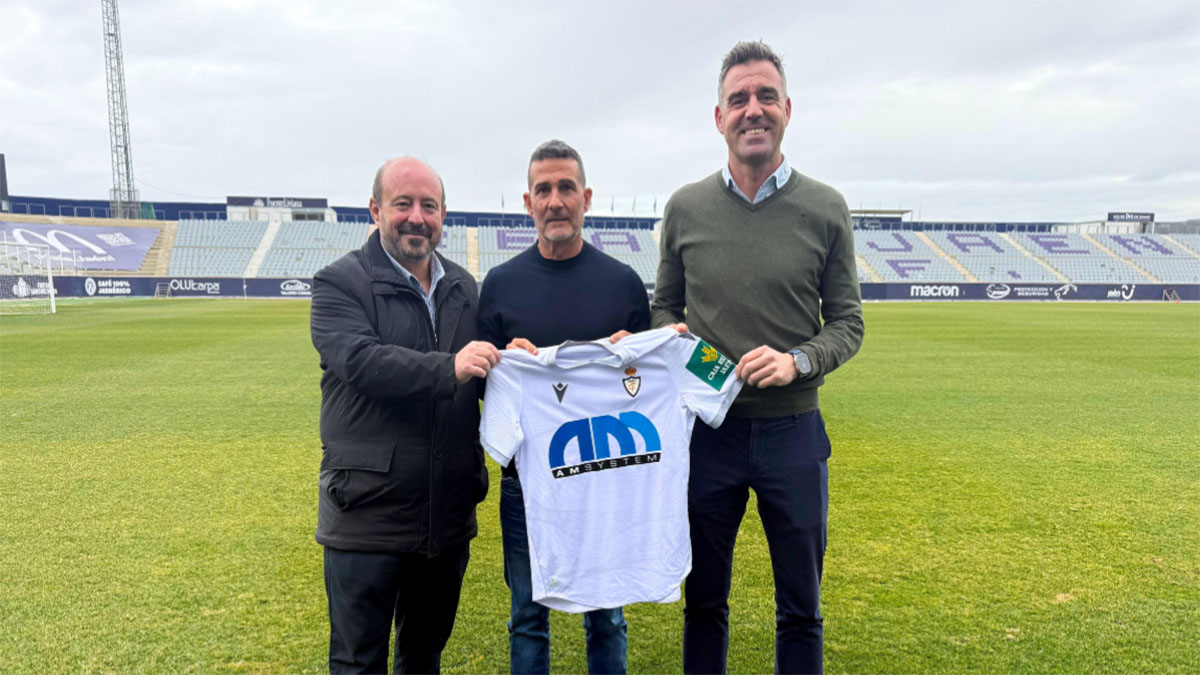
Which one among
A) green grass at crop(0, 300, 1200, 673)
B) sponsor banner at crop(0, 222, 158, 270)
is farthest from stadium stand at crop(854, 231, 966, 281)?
sponsor banner at crop(0, 222, 158, 270)

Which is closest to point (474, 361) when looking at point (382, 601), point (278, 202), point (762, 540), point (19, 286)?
point (382, 601)

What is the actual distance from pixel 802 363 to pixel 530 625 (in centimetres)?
133

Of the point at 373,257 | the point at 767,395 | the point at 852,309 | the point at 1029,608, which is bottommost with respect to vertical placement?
the point at 1029,608

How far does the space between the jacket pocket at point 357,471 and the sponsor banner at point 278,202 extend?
5637cm

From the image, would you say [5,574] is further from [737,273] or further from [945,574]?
[945,574]

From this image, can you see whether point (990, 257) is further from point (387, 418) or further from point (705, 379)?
point (387, 418)

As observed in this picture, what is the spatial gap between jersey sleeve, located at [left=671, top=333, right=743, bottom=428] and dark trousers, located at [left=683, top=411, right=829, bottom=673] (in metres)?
0.13

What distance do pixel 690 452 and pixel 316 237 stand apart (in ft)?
165

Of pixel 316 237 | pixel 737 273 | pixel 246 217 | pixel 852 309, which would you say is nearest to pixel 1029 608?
pixel 852 309

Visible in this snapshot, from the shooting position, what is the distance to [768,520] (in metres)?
2.36

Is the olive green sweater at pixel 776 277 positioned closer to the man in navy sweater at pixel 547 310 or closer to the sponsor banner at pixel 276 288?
the man in navy sweater at pixel 547 310

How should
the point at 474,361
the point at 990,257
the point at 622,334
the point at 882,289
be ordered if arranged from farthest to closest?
the point at 990,257
the point at 882,289
the point at 622,334
the point at 474,361

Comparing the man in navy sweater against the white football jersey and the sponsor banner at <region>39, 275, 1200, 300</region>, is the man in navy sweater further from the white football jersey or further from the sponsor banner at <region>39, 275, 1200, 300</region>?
the sponsor banner at <region>39, 275, 1200, 300</region>

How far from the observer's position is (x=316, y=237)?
47.5 m
